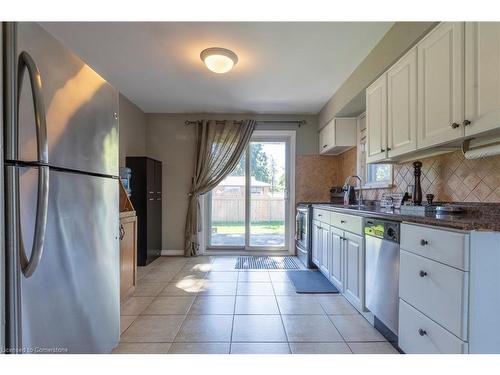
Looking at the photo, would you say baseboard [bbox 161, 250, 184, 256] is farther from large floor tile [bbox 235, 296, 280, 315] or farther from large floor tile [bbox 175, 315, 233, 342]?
large floor tile [bbox 175, 315, 233, 342]

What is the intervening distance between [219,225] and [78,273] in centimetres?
334

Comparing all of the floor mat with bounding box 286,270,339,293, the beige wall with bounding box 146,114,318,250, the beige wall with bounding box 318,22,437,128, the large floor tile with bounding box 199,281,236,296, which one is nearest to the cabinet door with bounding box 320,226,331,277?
the floor mat with bounding box 286,270,339,293

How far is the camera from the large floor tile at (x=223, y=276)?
3.19 meters

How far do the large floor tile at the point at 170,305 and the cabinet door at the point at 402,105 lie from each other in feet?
7.48

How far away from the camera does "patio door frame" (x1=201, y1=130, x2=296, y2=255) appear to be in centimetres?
448

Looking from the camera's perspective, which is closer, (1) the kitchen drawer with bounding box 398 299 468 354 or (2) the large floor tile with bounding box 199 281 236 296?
(1) the kitchen drawer with bounding box 398 299 468 354

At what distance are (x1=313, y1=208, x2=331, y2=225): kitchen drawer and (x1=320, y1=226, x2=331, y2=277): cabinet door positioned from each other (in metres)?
0.09

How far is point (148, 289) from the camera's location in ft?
9.34

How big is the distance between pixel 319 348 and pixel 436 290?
2.80ft

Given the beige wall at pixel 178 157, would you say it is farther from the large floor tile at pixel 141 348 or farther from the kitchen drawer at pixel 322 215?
the large floor tile at pixel 141 348

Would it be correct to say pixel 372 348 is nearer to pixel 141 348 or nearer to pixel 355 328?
pixel 355 328

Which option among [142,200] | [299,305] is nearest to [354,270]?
[299,305]
